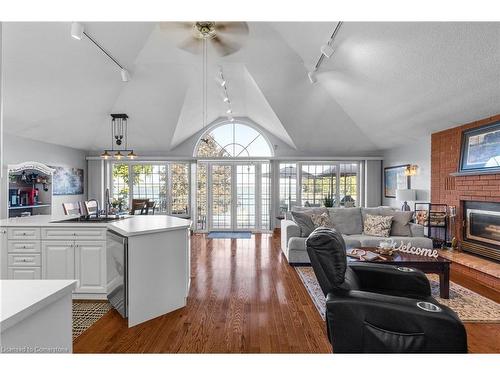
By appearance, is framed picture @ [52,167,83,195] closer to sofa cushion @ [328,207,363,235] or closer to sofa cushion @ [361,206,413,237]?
sofa cushion @ [328,207,363,235]

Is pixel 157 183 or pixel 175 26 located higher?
pixel 175 26

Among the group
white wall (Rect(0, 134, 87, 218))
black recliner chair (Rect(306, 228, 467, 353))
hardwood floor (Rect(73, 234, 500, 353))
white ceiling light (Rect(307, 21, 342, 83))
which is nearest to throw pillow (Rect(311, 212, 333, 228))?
hardwood floor (Rect(73, 234, 500, 353))

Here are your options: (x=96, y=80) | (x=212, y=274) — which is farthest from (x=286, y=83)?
(x=212, y=274)

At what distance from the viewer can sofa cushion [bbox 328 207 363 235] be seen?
4840 millimetres

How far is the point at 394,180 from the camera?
701 cm

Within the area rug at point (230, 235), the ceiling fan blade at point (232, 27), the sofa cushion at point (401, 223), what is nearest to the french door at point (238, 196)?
the area rug at point (230, 235)

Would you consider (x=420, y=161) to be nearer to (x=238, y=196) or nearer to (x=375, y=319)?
(x=238, y=196)

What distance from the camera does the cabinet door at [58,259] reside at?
117 inches

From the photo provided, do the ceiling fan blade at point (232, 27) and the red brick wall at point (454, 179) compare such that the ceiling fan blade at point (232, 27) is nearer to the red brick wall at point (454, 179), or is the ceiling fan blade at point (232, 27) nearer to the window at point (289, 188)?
the red brick wall at point (454, 179)

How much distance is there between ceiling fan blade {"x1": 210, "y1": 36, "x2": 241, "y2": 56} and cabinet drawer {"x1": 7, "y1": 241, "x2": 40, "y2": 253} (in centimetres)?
320

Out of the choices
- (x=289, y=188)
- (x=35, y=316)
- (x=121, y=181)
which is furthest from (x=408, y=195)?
(x=121, y=181)

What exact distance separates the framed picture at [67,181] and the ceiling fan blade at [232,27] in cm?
536

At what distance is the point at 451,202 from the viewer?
4.96 m

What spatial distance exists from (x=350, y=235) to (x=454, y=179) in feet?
7.34
